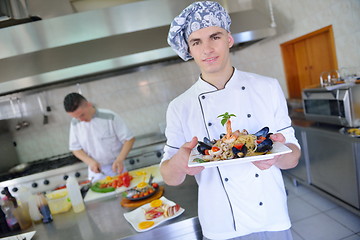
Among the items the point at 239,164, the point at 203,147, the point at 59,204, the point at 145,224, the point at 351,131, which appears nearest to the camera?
the point at 203,147

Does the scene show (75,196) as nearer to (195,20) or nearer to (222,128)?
(222,128)

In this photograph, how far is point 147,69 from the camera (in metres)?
3.79

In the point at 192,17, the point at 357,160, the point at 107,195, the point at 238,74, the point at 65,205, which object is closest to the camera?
the point at 192,17

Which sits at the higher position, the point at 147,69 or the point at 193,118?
the point at 147,69

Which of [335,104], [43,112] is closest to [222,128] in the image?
[335,104]

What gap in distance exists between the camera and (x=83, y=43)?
2.52 m

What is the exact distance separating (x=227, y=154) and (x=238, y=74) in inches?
16.8

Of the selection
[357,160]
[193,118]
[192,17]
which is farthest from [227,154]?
[357,160]

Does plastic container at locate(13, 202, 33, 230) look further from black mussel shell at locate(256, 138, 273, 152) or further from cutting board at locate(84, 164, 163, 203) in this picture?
black mussel shell at locate(256, 138, 273, 152)

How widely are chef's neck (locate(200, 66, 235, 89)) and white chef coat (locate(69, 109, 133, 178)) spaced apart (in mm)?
1752

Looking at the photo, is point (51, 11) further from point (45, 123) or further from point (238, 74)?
point (238, 74)

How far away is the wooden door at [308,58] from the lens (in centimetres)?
295

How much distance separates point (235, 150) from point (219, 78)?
1.24ft

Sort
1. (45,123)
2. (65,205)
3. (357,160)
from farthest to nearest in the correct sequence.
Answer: (45,123)
(357,160)
(65,205)
